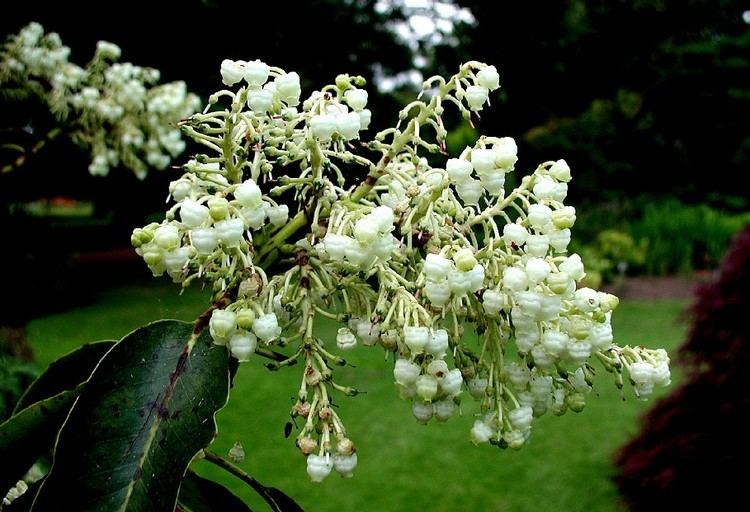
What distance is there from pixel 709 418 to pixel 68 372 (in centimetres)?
285

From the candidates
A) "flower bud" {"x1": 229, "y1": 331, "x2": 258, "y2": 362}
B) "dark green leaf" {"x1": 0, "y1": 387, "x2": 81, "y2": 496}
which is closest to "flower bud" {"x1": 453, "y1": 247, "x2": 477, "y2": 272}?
"flower bud" {"x1": 229, "y1": 331, "x2": 258, "y2": 362}

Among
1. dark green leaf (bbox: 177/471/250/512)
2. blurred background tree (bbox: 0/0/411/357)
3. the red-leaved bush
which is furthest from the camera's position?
the red-leaved bush

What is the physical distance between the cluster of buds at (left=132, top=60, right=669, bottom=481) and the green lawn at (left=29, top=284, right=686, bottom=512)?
2734 mm

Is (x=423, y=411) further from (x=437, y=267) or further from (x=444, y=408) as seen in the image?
(x=437, y=267)

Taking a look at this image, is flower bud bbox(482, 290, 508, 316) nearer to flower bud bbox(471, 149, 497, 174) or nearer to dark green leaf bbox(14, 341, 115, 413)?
flower bud bbox(471, 149, 497, 174)

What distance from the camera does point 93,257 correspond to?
12.7 meters

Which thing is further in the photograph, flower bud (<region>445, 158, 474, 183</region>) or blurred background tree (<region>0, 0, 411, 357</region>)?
blurred background tree (<region>0, 0, 411, 357</region>)

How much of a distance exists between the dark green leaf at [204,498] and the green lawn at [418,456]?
2699mm

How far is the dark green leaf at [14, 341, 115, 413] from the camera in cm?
95

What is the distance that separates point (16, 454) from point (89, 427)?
15cm

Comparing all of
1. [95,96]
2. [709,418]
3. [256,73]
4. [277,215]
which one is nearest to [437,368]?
[277,215]

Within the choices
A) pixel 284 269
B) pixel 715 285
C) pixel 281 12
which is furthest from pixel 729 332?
pixel 281 12

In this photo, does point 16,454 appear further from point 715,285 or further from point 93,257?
point 93,257

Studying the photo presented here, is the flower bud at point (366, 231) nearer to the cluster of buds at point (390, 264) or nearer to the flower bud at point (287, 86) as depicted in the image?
the cluster of buds at point (390, 264)
